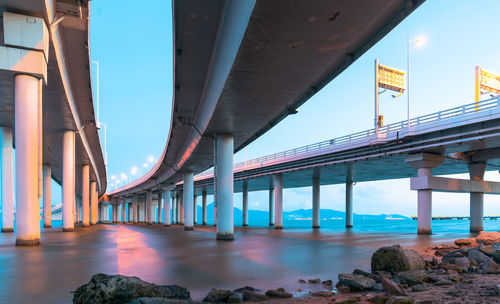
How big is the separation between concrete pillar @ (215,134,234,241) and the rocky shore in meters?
13.0

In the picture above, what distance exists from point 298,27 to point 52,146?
34.7 metres

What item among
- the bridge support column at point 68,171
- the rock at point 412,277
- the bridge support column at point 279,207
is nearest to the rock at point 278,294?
the rock at point 412,277

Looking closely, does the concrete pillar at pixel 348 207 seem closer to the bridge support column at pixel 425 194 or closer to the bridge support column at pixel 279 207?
the bridge support column at pixel 279 207

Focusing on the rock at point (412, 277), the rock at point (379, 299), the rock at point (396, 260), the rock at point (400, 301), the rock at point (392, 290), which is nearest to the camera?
the rock at point (400, 301)

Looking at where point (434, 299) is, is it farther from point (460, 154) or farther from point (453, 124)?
point (460, 154)

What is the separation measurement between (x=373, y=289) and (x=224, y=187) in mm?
15209

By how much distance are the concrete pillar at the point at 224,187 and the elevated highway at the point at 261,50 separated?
6.33ft

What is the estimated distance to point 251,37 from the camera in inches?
379

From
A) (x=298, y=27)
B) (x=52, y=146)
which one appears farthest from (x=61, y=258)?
(x=52, y=146)

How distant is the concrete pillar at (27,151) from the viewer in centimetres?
1518

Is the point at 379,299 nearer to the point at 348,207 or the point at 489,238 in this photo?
the point at 489,238

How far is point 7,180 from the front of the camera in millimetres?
28000

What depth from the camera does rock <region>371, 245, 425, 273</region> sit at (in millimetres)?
9992

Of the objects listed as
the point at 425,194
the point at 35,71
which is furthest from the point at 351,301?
the point at 425,194
